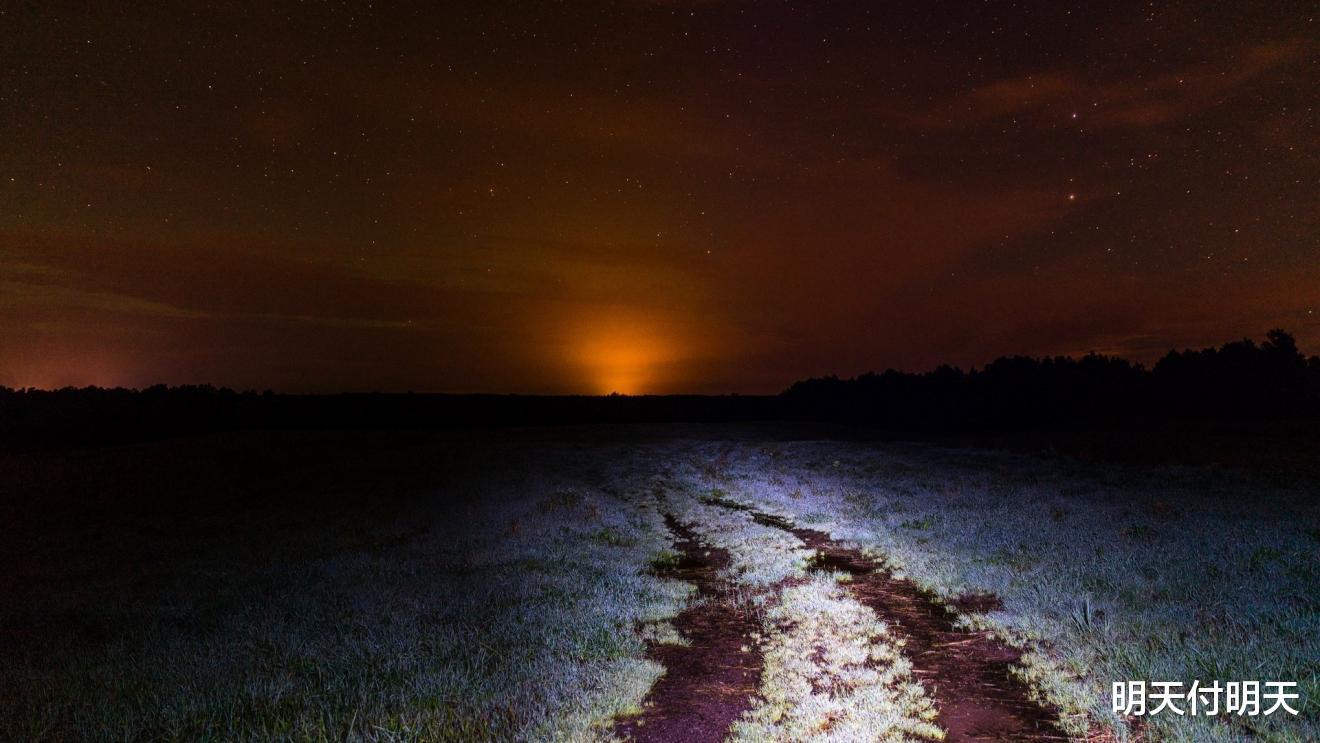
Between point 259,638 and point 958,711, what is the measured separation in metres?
10.6

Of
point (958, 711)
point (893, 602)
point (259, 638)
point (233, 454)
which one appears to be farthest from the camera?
point (233, 454)

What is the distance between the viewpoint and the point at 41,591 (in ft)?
52.6

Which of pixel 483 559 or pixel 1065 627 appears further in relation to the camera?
pixel 483 559

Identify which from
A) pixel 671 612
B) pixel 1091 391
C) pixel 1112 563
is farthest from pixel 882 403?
pixel 671 612

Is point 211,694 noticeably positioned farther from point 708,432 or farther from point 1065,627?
point 708,432

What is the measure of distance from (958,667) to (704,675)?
3509mm

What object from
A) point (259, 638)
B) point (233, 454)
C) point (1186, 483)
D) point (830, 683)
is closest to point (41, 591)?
point (259, 638)

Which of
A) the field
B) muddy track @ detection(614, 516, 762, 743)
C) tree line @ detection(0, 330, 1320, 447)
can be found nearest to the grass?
the field

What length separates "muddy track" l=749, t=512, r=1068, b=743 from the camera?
758 cm

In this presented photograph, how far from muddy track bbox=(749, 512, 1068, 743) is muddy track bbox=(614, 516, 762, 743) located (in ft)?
7.63

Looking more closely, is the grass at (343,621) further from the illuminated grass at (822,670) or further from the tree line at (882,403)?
the tree line at (882,403)

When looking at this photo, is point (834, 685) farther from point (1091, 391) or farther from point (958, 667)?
point (1091, 391)

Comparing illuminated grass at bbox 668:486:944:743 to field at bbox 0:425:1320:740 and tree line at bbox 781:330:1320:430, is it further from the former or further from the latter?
tree line at bbox 781:330:1320:430

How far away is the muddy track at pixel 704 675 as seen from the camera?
776 centimetres
